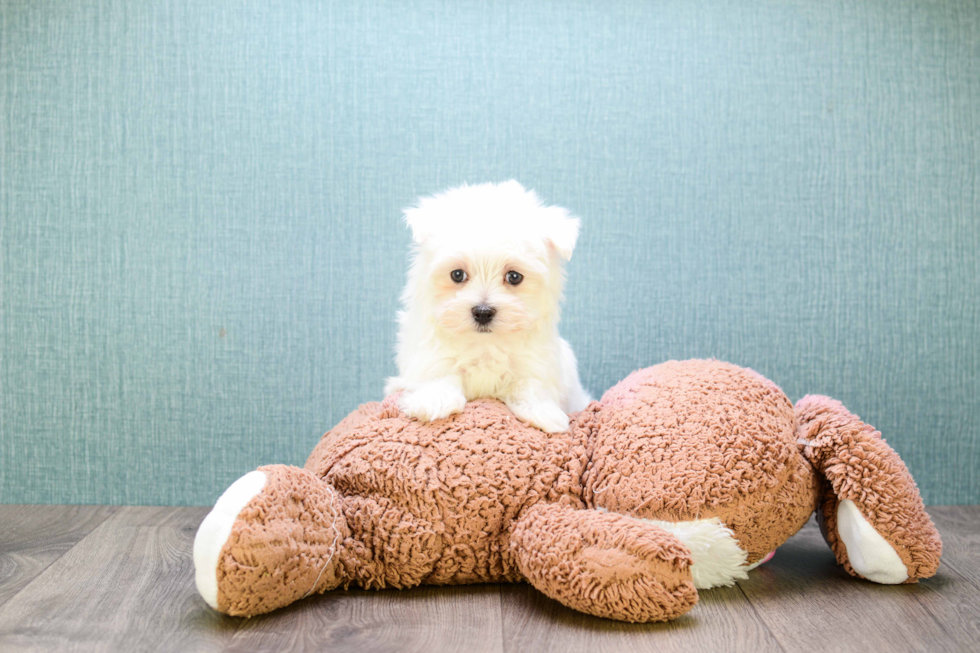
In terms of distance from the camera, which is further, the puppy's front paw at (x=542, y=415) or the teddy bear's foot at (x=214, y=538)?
the puppy's front paw at (x=542, y=415)

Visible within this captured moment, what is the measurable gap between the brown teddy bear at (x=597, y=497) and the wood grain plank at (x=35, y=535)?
0.67 metres

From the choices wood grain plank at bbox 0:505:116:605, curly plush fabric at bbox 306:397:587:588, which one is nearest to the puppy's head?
curly plush fabric at bbox 306:397:587:588

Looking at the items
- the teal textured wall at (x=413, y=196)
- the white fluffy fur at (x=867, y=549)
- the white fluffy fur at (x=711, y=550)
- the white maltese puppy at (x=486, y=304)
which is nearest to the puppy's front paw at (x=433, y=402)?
the white maltese puppy at (x=486, y=304)

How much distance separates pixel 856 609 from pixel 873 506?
202 mm

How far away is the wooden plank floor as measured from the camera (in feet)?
4.26

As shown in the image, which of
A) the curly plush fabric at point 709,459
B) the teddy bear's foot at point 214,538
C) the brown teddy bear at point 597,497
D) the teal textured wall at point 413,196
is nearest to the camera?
the teddy bear's foot at point 214,538

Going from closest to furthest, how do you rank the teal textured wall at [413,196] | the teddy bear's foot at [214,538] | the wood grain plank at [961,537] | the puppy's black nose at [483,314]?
the teddy bear's foot at [214,538], the puppy's black nose at [483,314], the wood grain plank at [961,537], the teal textured wall at [413,196]

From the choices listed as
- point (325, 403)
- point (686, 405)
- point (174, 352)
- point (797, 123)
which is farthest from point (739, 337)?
point (174, 352)

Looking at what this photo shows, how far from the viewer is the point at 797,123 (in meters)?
2.33

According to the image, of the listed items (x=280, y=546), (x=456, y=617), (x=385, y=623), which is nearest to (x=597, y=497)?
(x=456, y=617)

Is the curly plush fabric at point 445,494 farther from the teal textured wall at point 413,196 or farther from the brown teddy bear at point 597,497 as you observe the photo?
the teal textured wall at point 413,196

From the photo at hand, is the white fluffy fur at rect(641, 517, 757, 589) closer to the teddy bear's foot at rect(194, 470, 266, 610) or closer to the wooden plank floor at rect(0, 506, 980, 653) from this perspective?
the wooden plank floor at rect(0, 506, 980, 653)

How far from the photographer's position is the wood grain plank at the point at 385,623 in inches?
50.6

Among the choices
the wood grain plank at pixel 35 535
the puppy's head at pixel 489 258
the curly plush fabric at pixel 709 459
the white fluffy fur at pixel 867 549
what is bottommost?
the wood grain plank at pixel 35 535
